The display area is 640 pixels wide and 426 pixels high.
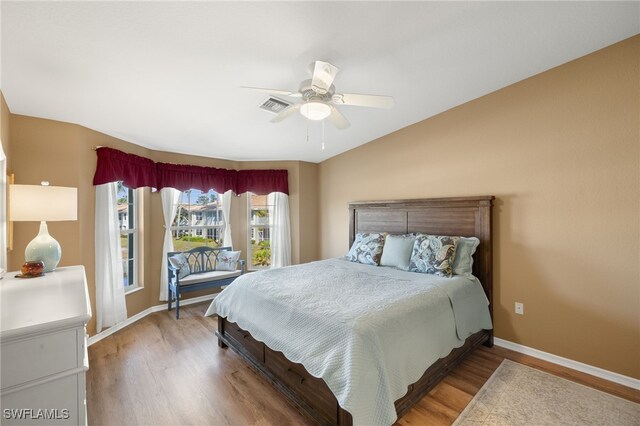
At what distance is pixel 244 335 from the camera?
251 centimetres

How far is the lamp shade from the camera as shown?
6.10 ft

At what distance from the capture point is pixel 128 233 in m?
3.78

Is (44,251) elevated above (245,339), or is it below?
above

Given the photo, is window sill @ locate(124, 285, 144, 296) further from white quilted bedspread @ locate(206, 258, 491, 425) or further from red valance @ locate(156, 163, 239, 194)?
white quilted bedspread @ locate(206, 258, 491, 425)

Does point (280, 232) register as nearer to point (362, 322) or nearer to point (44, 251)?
point (44, 251)

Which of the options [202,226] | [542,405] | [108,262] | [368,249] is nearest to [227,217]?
[202,226]

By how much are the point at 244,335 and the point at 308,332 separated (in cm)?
96

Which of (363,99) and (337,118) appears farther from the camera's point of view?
(337,118)

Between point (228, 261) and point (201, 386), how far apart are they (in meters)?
2.21

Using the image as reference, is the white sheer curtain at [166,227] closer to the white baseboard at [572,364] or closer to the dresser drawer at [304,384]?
the dresser drawer at [304,384]

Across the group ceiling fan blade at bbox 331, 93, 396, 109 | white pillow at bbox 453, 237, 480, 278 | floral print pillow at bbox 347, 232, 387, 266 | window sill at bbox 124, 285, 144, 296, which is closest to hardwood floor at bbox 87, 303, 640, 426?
window sill at bbox 124, 285, 144, 296

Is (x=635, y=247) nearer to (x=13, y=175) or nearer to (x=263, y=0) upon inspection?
Result: (x=263, y=0)

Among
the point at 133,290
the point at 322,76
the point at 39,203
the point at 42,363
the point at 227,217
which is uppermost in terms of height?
the point at 322,76

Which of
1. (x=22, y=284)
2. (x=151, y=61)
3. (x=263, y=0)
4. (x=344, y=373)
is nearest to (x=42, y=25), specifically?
(x=151, y=61)
